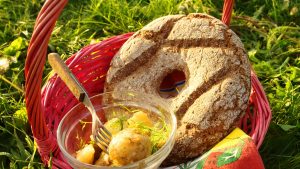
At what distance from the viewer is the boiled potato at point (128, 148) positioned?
1806mm

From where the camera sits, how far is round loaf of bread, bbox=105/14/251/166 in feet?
6.97

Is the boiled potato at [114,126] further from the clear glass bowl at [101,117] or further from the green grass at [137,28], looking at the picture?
the green grass at [137,28]

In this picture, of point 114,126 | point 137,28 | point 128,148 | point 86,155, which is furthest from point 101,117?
point 137,28

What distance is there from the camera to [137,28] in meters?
3.26

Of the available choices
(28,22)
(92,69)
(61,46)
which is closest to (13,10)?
(28,22)

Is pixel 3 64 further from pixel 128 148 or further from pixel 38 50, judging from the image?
pixel 128 148

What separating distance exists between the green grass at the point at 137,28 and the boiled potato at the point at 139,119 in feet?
2.08

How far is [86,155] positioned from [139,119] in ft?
0.93

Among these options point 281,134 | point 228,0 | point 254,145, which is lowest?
point 281,134

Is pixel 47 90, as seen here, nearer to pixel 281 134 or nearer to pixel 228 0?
pixel 228 0

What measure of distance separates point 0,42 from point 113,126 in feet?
4.96

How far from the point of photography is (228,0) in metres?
2.50

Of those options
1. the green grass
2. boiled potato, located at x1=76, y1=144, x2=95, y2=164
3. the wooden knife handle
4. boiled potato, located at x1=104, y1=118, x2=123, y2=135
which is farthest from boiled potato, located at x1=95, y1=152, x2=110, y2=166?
the green grass

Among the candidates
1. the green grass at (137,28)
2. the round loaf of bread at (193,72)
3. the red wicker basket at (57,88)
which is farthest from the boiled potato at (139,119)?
the green grass at (137,28)
